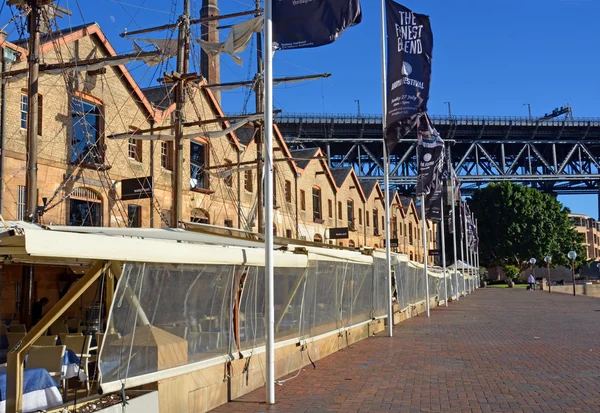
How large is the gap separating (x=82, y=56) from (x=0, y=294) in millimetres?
8785

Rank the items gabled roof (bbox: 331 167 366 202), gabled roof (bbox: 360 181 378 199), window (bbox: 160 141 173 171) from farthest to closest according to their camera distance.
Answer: gabled roof (bbox: 360 181 378 199) → gabled roof (bbox: 331 167 366 202) → window (bbox: 160 141 173 171)

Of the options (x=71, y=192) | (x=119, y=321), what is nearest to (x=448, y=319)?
(x=71, y=192)

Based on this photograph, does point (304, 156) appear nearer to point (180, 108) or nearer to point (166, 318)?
point (180, 108)

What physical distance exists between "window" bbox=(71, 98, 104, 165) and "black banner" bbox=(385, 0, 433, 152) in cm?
1013

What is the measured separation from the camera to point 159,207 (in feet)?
84.0

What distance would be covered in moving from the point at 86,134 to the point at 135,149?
3.24m

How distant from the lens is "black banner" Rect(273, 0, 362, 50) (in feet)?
31.6

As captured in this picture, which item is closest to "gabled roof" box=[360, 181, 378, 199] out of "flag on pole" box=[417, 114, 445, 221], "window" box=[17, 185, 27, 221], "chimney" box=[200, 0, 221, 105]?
"chimney" box=[200, 0, 221, 105]

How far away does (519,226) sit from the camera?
7862 centimetres

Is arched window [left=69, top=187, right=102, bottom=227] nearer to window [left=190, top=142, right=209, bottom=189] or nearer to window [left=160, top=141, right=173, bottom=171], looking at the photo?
window [left=160, top=141, right=173, bottom=171]

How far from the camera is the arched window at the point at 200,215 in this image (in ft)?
96.0

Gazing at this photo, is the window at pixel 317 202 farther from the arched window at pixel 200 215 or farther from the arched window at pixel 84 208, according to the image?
the arched window at pixel 84 208

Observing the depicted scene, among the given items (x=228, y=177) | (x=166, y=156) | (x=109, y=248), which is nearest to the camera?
(x=109, y=248)

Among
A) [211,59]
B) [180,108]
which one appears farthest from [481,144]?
[180,108]
